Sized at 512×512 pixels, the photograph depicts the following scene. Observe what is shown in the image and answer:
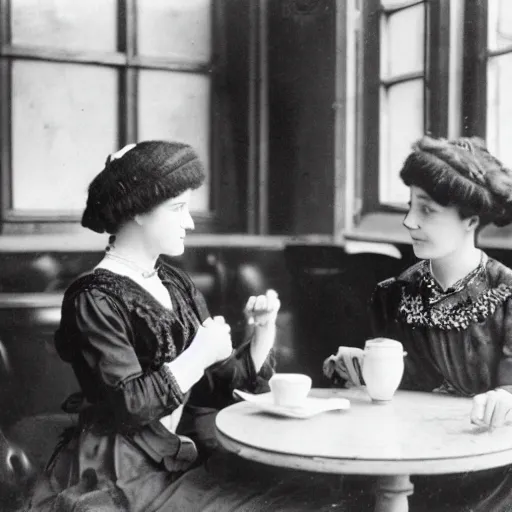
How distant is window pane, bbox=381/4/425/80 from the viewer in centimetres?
143

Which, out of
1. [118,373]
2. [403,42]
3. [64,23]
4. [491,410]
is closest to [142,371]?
[118,373]

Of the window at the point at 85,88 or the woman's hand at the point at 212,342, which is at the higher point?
the window at the point at 85,88

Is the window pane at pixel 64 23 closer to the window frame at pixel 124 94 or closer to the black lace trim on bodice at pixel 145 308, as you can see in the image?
the window frame at pixel 124 94

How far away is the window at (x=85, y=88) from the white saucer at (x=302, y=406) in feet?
1.64

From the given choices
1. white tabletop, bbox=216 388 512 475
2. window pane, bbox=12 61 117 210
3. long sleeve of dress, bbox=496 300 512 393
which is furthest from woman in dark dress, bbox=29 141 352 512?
long sleeve of dress, bbox=496 300 512 393

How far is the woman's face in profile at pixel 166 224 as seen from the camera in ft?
4.03

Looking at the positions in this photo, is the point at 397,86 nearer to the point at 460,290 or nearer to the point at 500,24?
the point at 500,24

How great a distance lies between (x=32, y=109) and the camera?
1442 mm

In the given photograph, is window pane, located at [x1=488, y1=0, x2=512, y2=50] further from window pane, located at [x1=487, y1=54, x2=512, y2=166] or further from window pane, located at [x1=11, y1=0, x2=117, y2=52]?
window pane, located at [x1=11, y1=0, x2=117, y2=52]

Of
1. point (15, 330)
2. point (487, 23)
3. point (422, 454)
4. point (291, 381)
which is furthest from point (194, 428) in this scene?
point (487, 23)

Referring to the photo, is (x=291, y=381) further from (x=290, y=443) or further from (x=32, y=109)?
(x=32, y=109)

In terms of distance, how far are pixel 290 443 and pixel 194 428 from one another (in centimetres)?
37

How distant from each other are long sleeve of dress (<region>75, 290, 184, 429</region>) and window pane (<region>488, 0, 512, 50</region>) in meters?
0.78

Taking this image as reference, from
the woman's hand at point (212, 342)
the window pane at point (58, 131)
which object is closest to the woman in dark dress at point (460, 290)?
the woman's hand at point (212, 342)
